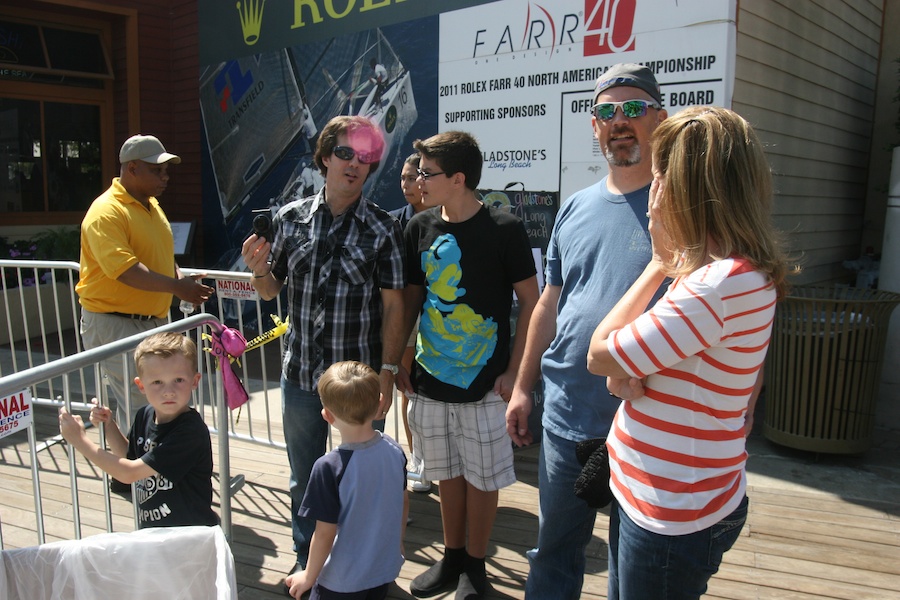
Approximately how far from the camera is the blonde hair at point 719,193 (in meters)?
1.54

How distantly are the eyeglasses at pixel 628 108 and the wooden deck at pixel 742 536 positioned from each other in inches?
81.5

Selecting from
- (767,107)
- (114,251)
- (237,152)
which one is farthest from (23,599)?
(237,152)

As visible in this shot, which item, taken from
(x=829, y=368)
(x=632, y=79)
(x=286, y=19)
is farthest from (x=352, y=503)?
(x=286, y=19)

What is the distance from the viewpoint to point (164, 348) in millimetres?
2490

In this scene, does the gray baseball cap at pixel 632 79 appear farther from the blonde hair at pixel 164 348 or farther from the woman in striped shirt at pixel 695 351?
the blonde hair at pixel 164 348

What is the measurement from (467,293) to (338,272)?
52cm

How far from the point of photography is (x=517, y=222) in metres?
2.84

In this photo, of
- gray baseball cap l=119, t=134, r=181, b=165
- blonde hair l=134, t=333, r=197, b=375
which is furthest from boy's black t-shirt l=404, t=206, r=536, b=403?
gray baseball cap l=119, t=134, r=181, b=165

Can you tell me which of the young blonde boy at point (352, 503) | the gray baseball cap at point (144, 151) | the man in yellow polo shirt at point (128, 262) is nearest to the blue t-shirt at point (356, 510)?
the young blonde boy at point (352, 503)

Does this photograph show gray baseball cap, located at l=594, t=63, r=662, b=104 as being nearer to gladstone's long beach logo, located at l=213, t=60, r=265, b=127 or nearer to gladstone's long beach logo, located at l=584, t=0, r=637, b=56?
gladstone's long beach logo, located at l=584, t=0, r=637, b=56

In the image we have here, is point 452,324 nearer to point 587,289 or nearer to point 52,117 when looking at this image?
point 587,289

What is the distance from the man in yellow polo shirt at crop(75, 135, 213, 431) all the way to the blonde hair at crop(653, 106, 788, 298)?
3.03 metres

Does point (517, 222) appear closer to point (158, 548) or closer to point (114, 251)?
point (158, 548)

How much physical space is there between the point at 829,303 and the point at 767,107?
1680 mm
